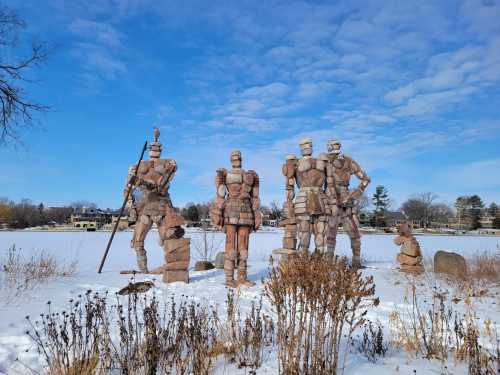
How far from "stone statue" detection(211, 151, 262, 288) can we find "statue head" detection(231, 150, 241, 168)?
146 millimetres

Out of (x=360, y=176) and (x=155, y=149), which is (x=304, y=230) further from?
(x=155, y=149)

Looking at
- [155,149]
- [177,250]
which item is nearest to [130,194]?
[155,149]

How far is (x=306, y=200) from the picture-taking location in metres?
9.07

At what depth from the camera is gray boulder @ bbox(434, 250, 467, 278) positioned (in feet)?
31.6

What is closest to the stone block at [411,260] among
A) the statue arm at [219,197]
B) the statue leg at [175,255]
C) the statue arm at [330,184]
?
the statue arm at [330,184]

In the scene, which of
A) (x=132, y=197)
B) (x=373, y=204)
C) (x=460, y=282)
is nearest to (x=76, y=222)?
(x=373, y=204)

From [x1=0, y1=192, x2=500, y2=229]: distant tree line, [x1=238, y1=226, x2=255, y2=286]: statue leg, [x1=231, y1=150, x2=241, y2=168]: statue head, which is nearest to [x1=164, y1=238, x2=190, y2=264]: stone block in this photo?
[x1=238, y1=226, x2=255, y2=286]: statue leg

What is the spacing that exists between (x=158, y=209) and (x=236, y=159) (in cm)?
239

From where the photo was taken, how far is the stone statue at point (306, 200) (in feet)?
29.8

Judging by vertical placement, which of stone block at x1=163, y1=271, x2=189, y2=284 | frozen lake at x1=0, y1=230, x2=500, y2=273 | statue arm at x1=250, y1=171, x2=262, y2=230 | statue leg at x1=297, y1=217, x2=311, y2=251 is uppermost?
statue arm at x1=250, y1=171, x2=262, y2=230

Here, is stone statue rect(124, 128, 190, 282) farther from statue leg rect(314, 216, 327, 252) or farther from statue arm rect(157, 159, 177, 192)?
statue leg rect(314, 216, 327, 252)

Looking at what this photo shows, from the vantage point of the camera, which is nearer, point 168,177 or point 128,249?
point 168,177

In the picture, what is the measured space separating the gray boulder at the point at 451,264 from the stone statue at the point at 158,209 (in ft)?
21.9

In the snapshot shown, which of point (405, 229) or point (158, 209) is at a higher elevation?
point (158, 209)
